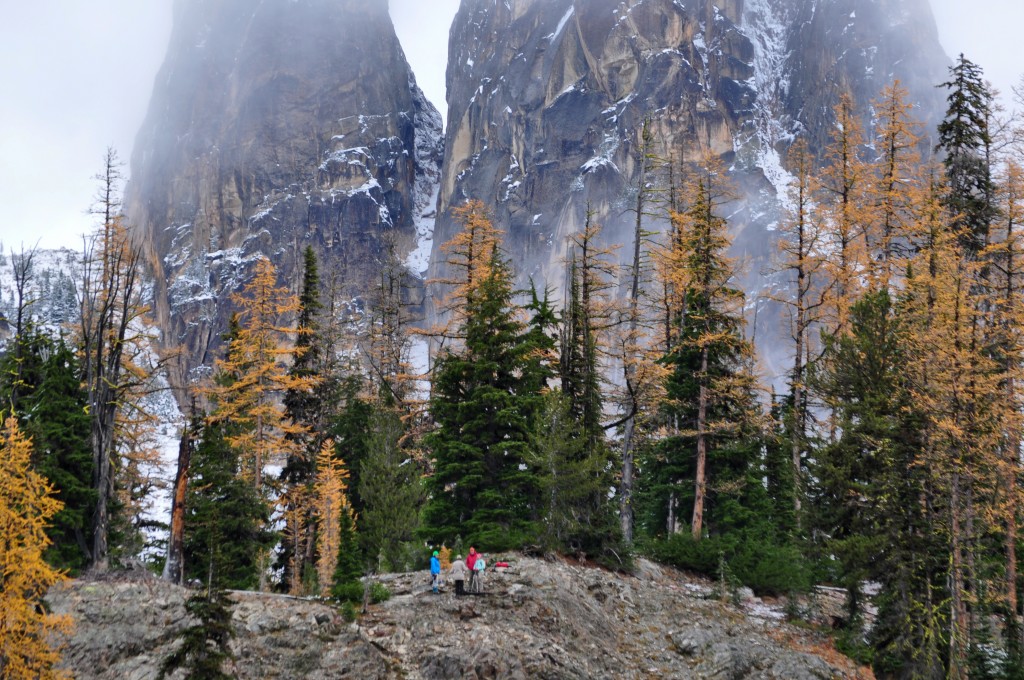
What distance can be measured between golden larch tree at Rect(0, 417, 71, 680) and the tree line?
0.43 m

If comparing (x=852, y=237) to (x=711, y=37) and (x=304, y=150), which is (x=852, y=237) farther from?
(x=304, y=150)

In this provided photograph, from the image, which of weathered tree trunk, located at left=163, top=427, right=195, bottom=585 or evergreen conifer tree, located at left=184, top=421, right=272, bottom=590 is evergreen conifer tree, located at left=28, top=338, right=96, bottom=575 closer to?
weathered tree trunk, located at left=163, top=427, right=195, bottom=585

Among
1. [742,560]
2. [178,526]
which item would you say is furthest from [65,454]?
[742,560]

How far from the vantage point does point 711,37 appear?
111 m

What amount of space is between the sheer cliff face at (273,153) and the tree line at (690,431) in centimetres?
10444

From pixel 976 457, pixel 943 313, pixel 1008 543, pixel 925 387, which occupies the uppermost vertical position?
pixel 943 313

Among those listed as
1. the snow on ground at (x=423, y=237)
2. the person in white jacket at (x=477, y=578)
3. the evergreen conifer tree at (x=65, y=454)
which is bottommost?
the person in white jacket at (x=477, y=578)

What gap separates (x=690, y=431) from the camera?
942 inches

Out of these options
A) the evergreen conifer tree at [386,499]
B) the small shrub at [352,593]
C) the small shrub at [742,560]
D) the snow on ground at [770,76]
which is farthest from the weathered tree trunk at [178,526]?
the snow on ground at [770,76]

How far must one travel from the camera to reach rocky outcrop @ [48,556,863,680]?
13.2m

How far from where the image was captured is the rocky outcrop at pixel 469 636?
13.2m

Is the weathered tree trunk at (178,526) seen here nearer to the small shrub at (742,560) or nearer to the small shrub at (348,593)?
the small shrub at (348,593)

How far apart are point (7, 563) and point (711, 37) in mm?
115940

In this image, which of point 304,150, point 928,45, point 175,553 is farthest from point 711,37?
point 175,553
